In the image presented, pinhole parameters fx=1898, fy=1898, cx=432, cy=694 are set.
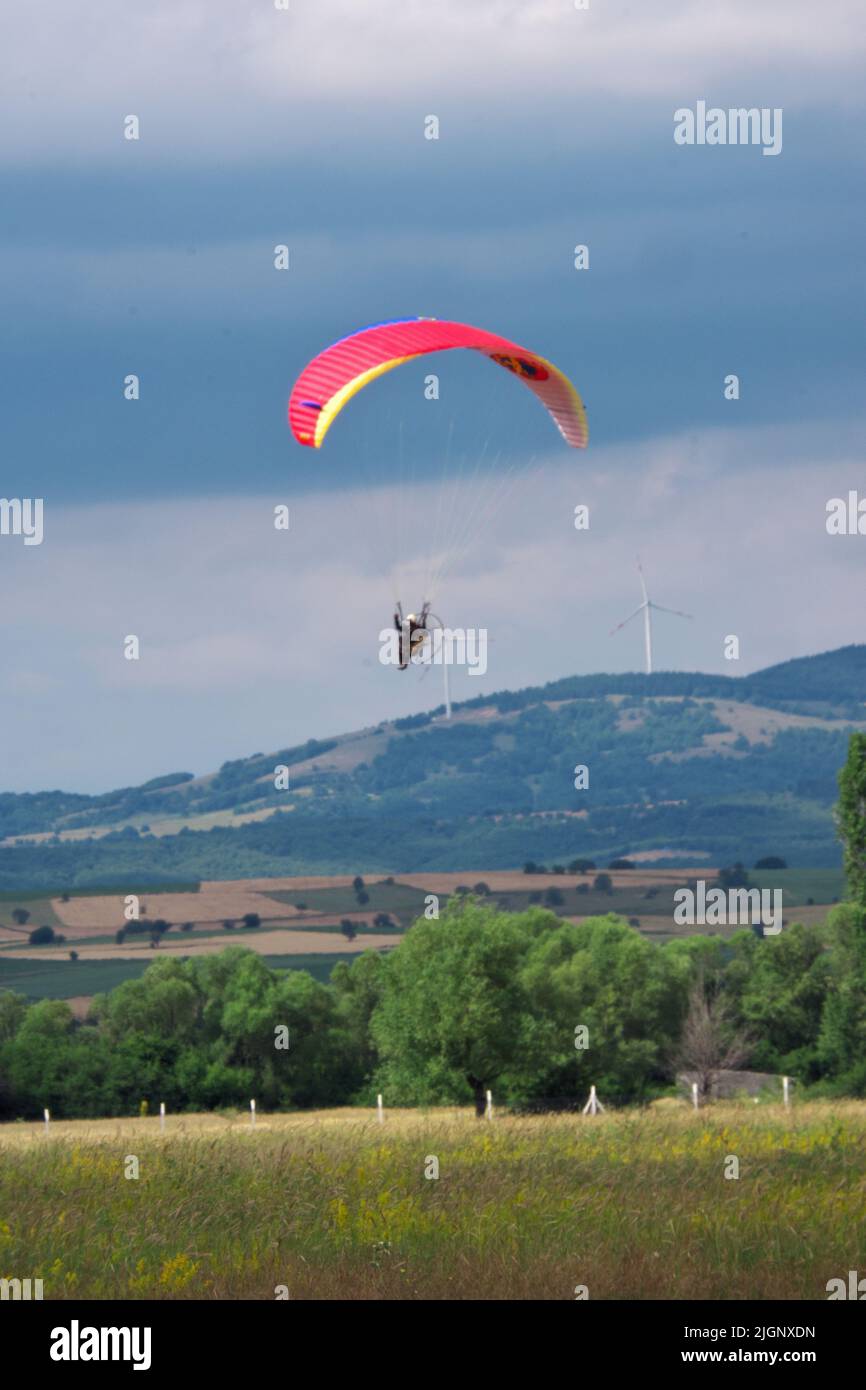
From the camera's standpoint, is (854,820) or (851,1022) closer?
(854,820)

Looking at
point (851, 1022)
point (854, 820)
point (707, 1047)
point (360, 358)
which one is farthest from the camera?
point (707, 1047)

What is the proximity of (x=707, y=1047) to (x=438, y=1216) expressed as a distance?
6478 cm

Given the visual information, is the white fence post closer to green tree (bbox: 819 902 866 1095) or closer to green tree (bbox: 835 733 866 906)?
green tree (bbox: 819 902 866 1095)

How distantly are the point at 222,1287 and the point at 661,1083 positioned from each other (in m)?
71.1

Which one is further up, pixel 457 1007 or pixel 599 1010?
pixel 457 1007

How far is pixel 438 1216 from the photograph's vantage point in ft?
75.9

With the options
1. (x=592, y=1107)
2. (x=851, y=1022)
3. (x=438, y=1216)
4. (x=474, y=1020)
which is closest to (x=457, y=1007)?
(x=474, y=1020)

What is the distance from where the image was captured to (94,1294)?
20.0 m

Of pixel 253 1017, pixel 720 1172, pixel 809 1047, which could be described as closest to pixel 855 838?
pixel 809 1047

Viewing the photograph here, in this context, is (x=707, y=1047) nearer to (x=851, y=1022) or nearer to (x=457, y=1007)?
(x=851, y=1022)

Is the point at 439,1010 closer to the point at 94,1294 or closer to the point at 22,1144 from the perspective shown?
the point at 22,1144

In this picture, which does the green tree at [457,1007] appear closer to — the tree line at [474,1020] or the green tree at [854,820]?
the tree line at [474,1020]

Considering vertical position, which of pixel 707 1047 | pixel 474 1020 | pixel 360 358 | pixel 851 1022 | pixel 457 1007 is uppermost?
pixel 360 358

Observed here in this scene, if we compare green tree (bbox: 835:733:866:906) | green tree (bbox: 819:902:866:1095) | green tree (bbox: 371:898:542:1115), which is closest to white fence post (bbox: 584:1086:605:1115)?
green tree (bbox: 371:898:542:1115)
